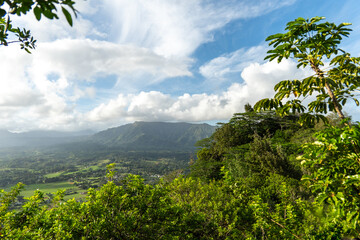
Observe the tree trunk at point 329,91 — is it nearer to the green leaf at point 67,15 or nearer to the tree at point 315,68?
the tree at point 315,68

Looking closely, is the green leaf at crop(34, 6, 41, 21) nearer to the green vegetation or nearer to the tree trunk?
the green vegetation

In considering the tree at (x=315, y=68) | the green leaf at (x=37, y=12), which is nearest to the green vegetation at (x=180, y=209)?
the tree at (x=315, y=68)

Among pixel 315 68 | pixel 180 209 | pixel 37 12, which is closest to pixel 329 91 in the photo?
pixel 315 68

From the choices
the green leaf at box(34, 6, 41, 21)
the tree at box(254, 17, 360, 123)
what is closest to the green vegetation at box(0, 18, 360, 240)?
the tree at box(254, 17, 360, 123)

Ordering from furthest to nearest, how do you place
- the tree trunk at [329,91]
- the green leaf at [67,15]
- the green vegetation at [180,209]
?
1. the tree trunk at [329,91]
2. the green vegetation at [180,209]
3. the green leaf at [67,15]

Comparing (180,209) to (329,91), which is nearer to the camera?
(329,91)

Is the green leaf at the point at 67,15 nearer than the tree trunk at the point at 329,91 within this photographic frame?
Yes

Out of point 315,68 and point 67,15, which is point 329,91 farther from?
point 67,15

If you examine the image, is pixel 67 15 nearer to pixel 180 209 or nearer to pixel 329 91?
pixel 329 91

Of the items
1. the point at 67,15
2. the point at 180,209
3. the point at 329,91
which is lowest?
the point at 180,209

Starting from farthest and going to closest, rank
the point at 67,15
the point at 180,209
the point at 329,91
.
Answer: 1. the point at 180,209
2. the point at 329,91
3. the point at 67,15

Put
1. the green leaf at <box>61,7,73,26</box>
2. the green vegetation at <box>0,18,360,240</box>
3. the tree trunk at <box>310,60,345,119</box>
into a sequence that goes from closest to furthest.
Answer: the green leaf at <box>61,7,73,26</box> < the green vegetation at <box>0,18,360,240</box> < the tree trunk at <box>310,60,345,119</box>

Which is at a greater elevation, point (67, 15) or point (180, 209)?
point (67, 15)

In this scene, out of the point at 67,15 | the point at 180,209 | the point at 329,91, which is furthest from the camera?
the point at 180,209
